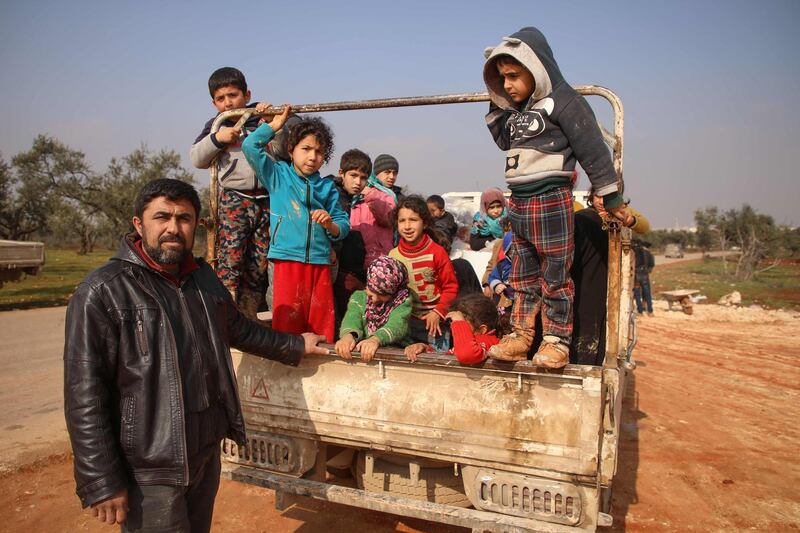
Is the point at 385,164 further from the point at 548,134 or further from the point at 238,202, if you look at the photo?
the point at 548,134

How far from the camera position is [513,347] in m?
2.43

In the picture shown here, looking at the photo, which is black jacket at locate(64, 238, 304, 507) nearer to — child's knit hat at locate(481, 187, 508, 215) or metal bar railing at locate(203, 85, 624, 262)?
metal bar railing at locate(203, 85, 624, 262)

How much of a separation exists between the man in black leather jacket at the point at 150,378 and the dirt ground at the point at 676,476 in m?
1.64

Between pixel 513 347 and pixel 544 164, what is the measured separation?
87 centimetres

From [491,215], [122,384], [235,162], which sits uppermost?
[235,162]

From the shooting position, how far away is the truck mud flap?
7.27 feet

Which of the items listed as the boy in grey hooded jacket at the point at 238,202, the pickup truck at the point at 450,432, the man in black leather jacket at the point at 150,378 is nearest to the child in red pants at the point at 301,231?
the boy in grey hooded jacket at the point at 238,202

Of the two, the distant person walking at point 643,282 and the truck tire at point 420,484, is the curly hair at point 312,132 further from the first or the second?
the distant person walking at point 643,282

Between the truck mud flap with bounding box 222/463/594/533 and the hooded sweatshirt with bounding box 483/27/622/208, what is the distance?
144cm

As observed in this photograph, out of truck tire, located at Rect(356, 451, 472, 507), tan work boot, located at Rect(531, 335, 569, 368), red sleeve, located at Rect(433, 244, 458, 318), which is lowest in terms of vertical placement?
truck tire, located at Rect(356, 451, 472, 507)

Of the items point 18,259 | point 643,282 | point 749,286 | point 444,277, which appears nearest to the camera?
point 444,277

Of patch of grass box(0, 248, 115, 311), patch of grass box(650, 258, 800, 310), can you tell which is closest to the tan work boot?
patch of grass box(0, 248, 115, 311)

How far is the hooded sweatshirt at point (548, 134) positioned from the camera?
2.47 metres

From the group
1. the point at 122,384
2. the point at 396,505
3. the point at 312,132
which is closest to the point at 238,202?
the point at 312,132
